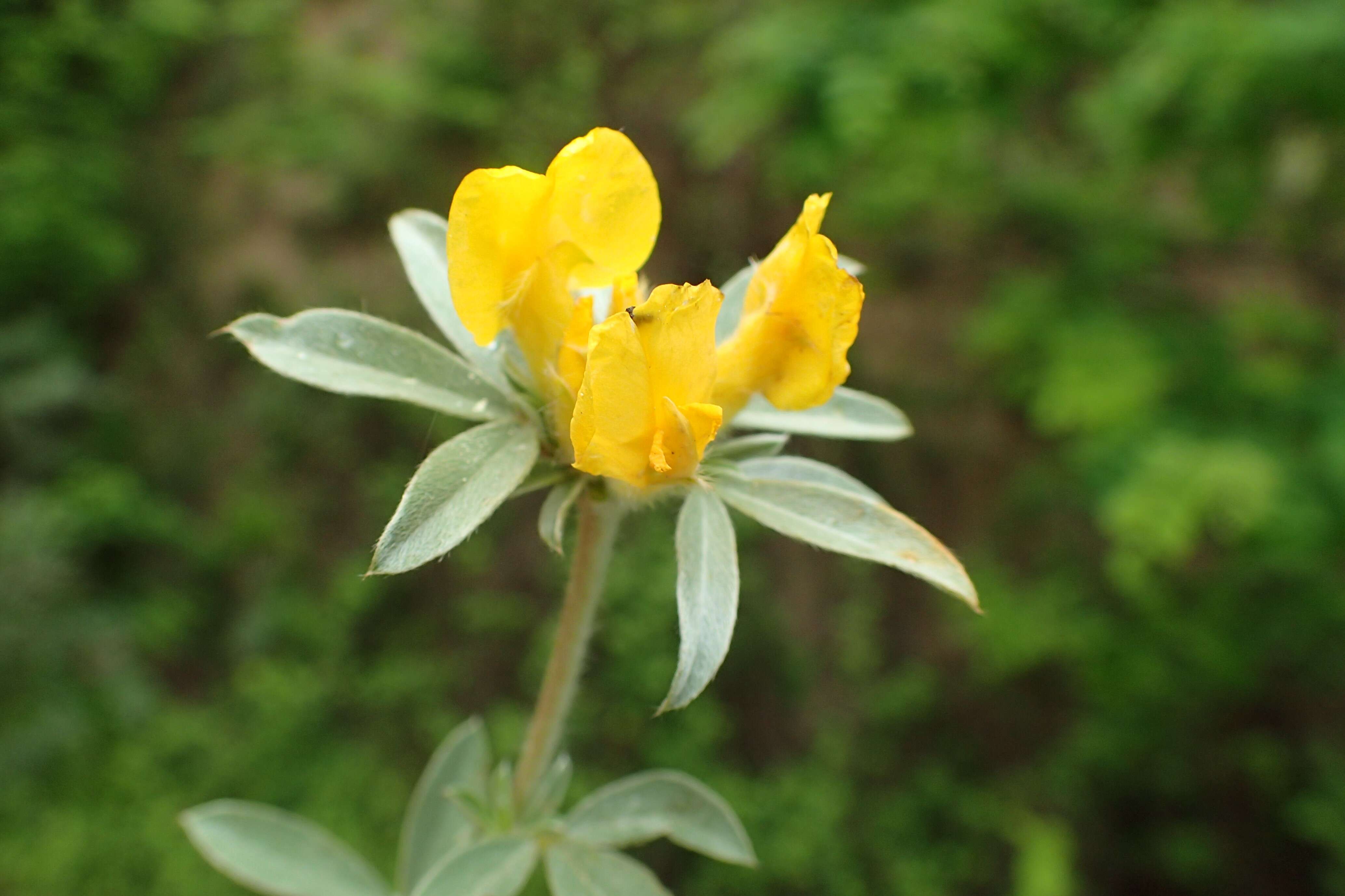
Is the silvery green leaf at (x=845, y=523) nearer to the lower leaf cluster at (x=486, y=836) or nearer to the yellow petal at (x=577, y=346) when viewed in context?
the yellow petal at (x=577, y=346)

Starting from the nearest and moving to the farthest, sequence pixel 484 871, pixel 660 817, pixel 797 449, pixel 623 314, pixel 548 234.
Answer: pixel 623 314, pixel 548 234, pixel 484 871, pixel 660 817, pixel 797 449

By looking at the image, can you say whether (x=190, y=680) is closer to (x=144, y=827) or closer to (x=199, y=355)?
(x=144, y=827)

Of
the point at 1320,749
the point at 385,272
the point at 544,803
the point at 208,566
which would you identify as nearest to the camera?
the point at 544,803

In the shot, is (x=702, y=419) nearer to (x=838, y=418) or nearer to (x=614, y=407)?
(x=614, y=407)

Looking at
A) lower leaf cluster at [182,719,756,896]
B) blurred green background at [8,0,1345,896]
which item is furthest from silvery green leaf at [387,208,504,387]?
blurred green background at [8,0,1345,896]

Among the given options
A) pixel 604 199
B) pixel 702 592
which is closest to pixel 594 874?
A: pixel 702 592

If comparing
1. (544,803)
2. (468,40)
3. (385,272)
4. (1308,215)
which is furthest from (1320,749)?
(468,40)

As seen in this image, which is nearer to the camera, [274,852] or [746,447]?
[746,447]
